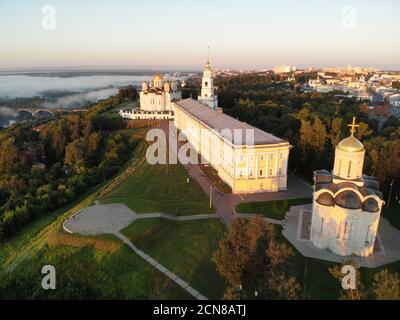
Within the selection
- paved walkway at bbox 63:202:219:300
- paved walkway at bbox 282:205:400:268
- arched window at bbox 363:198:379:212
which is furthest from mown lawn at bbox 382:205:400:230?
paved walkway at bbox 63:202:219:300

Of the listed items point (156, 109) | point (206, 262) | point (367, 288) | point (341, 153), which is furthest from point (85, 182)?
point (156, 109)

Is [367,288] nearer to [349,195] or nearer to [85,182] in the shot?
[349,195]

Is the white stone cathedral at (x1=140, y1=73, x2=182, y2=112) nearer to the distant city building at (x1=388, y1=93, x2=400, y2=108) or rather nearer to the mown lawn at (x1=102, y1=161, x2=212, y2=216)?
the mown lawn at (x1=102, y1=161, x2=212, y2=216)

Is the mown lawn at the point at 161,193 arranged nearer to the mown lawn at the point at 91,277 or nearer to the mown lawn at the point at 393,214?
the mown lawn at the point at 91,277

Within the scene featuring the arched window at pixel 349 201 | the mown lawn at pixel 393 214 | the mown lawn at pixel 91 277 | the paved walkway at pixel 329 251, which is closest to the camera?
the mown lawn at pixel 91 277

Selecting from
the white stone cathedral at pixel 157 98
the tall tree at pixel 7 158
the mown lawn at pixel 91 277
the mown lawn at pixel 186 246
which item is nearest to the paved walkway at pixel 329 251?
the mown lawn at pixel 186 246
